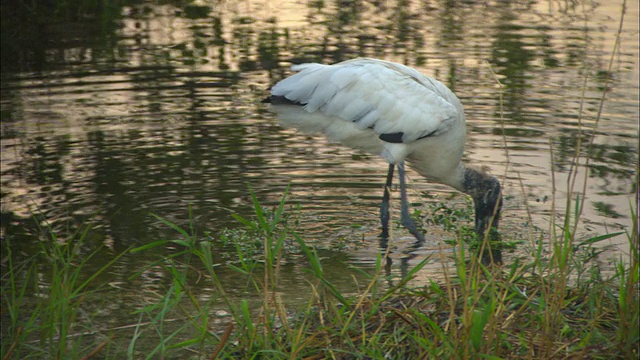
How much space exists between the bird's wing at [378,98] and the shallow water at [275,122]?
0.64m

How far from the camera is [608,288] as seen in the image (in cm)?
446

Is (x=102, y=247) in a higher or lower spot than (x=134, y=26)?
lower

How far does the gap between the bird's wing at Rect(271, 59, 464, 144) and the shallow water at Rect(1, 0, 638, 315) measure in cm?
64

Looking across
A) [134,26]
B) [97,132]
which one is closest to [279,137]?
[97,132]

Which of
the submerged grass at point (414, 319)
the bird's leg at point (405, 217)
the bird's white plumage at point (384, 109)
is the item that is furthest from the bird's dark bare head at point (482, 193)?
the submerged grass at point (414, 319)

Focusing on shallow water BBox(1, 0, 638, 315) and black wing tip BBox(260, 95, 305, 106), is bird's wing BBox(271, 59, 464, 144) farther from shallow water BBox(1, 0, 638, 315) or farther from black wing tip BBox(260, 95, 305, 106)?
shallow water BBox(1, 0, 638, 315)

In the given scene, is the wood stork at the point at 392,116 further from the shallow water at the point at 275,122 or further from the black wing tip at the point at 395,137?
the shallow water at the point at 275,122

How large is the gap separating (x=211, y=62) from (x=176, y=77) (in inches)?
30.6

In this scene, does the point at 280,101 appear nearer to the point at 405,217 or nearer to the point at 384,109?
the point at 384,109

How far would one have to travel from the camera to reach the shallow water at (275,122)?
21.9 ft

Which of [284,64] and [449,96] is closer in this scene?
[449,96]

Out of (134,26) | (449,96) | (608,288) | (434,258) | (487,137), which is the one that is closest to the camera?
(608,288)

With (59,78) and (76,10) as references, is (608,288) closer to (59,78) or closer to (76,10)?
(59,78)

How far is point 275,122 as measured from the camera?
29.9ft
